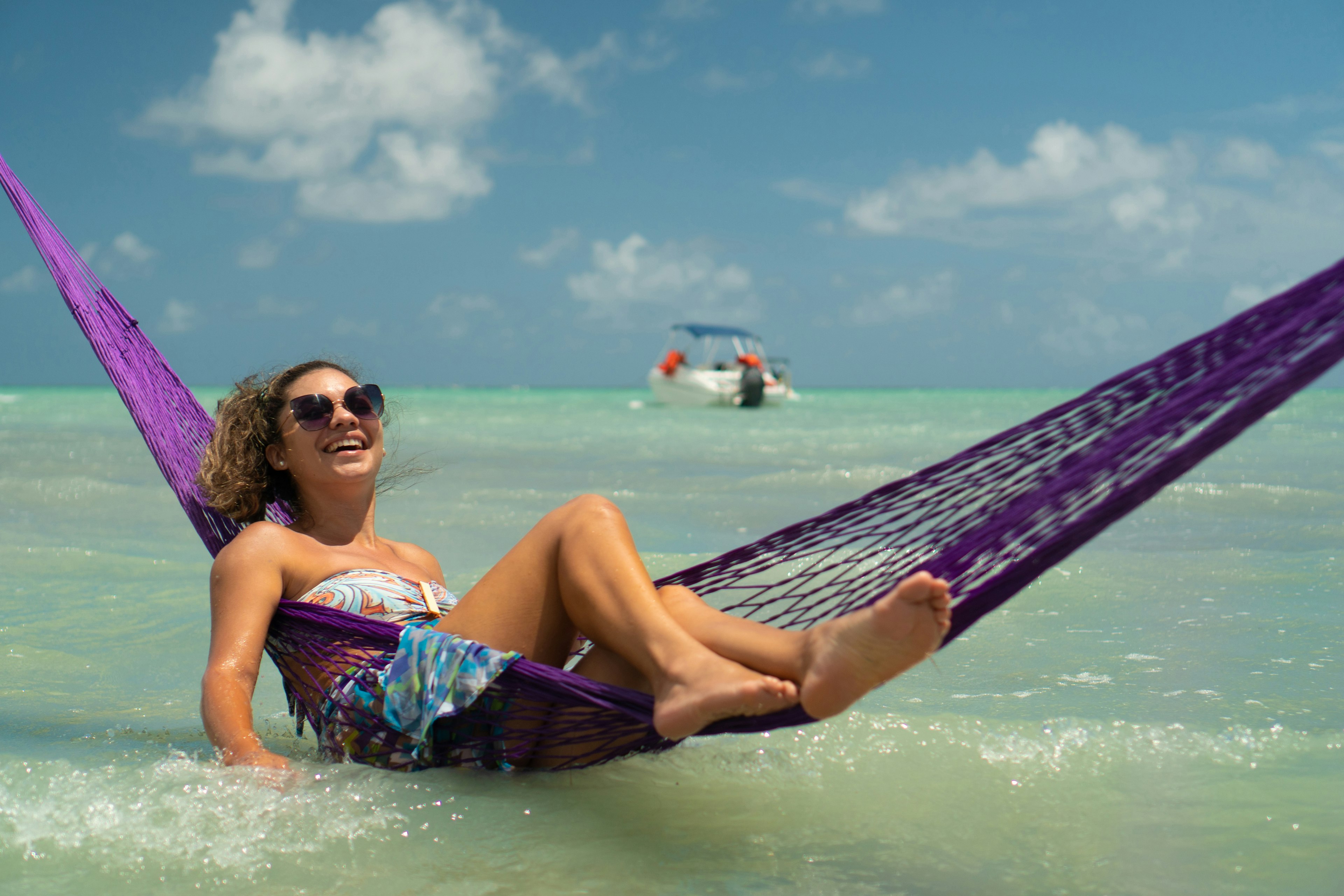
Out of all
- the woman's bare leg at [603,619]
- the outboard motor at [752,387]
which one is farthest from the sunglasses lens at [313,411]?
the outboard motor at [752,387]

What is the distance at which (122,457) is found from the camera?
1108cm

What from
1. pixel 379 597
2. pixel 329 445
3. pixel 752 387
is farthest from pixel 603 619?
pixel 752 387

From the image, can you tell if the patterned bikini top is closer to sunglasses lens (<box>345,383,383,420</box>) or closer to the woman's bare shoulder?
the woman's bare shoulder

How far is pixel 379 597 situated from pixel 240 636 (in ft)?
0.90

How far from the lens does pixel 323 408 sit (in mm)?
2303

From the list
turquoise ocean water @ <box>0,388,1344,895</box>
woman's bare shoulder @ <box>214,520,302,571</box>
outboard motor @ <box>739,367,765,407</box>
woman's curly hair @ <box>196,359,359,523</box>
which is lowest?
turquoise ocean water @ <box>0,388,1344,895</box>

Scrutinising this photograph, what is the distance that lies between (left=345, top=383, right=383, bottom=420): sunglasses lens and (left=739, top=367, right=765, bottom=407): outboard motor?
2268 centimetres

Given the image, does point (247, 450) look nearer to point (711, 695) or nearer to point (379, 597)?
point (379, 597)

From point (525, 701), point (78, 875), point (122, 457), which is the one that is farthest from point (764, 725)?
point (122, 457)

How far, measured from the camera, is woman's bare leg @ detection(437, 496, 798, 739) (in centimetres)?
158

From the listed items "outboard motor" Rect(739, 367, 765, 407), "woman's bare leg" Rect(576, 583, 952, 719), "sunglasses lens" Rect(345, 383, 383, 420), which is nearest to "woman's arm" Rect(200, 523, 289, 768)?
"sunglasses lens" Rect(345, 383, 383, 420)

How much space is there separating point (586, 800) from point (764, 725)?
0.54 metres

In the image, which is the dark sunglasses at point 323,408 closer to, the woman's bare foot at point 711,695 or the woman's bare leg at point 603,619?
the woman's bare leg at point 603,619

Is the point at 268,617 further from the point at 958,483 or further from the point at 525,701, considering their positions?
the point at 958,483
